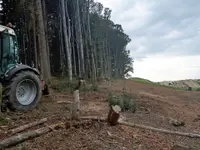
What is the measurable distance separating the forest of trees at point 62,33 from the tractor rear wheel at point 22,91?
5.64 meters

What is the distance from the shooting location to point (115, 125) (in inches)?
274

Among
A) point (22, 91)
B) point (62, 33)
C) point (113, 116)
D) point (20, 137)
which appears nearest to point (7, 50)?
point (22, 91)

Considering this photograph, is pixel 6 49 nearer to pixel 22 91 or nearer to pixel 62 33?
pixel 22 91

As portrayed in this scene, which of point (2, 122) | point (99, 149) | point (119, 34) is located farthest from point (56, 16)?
point (119, 34)

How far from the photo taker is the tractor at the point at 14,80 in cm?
858

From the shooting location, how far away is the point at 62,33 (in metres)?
28.2

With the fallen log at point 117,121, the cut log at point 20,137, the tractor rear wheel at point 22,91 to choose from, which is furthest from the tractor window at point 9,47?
the cut log at point 20,137

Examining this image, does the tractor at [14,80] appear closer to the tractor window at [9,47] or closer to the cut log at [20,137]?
the tractor window at [9,47]

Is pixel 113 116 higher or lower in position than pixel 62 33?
lower

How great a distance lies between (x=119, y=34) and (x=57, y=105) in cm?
4673

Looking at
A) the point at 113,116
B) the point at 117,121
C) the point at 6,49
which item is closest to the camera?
the point at 113,116

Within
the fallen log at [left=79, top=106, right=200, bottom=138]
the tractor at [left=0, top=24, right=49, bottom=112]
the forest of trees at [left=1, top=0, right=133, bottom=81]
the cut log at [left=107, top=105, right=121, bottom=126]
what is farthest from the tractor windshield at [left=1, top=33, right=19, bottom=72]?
the forest of trees at [left=1, top=0, right=133, bottom=81]

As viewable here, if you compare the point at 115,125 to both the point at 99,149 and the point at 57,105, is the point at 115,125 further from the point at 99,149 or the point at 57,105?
the point at 57,105

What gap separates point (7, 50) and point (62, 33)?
760 inches
